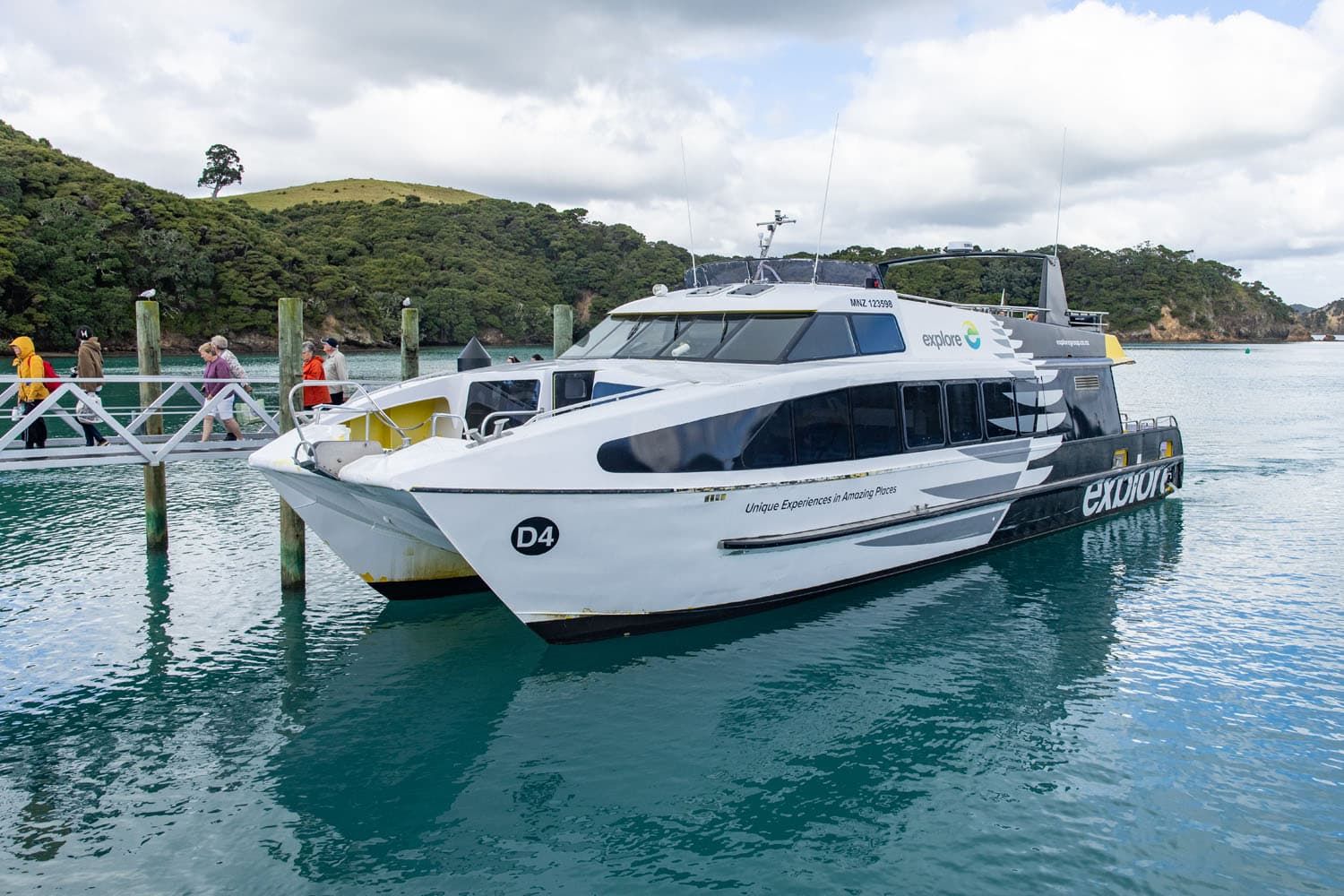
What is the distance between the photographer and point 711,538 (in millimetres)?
8617

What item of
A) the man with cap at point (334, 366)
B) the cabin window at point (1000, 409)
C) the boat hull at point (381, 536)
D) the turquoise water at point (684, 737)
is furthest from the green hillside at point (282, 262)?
the cabin window at point (1000, 409)

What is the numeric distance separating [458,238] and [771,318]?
3914 inches

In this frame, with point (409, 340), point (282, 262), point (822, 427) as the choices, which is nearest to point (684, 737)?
point (822, 427)

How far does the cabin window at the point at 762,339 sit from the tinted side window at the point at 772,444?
105 centimetres

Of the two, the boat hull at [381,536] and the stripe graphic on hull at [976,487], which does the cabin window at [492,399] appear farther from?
the stripe graphic on hull at [976,487]

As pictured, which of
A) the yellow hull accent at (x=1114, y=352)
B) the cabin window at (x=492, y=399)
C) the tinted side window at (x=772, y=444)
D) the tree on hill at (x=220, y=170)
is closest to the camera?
the tinted side window at (x=772, y=444)

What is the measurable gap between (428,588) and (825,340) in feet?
18.2

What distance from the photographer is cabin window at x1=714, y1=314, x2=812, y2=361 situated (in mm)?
10062

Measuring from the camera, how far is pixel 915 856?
5613mm

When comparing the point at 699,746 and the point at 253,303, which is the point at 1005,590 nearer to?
the point at 699,746

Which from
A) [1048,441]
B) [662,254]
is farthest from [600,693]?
[662,254]

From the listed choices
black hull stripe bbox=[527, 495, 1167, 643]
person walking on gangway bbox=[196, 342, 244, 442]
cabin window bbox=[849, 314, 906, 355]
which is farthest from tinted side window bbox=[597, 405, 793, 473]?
person walking on gangway bbox=[196, 342, 244, 442]

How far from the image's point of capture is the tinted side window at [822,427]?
9.31m

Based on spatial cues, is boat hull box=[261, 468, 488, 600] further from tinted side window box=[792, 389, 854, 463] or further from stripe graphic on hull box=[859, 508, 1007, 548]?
stripe graphic on hull box=[859, 508, 1007, 548]
